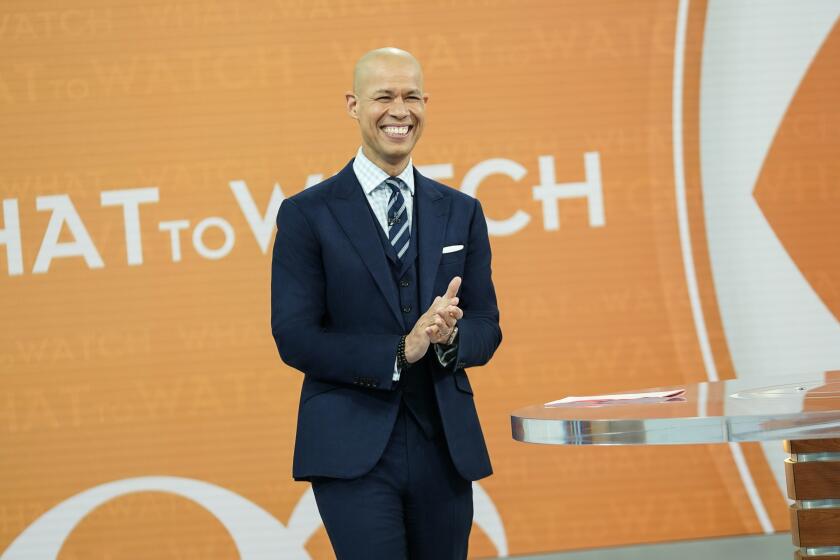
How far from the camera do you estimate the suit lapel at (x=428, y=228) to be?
205cm

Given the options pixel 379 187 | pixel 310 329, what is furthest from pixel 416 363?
pixel 379 187

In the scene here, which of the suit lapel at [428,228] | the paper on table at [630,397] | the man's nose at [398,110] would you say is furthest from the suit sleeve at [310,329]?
the paper on table at [630,397]

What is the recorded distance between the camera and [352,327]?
2.04 metres

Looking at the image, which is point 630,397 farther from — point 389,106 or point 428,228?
point 389,106

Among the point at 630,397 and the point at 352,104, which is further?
the point at 352,104

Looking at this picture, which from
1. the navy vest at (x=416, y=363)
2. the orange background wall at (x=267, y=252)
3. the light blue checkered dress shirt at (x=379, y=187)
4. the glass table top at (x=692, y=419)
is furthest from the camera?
the orange background wall at (x=267, y=252)

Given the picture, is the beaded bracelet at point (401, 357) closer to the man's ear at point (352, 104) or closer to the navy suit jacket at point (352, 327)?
the navy suit jacket at point (352, 327)

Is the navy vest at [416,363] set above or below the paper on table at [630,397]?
above

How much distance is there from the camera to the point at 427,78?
144 inches

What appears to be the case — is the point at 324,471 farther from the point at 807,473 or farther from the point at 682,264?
the point at 682,264

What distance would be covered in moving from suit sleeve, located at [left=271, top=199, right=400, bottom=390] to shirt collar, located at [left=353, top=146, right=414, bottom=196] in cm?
15

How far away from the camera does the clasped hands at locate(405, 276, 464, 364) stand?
189 cm

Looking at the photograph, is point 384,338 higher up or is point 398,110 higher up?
point 398,110

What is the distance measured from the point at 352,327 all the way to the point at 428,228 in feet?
0.81
